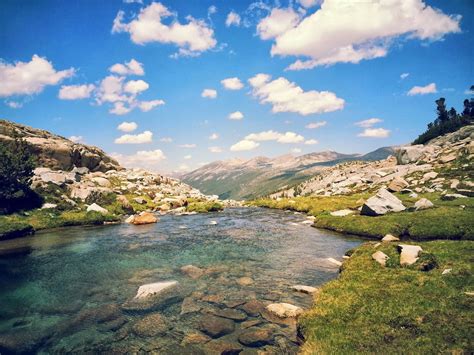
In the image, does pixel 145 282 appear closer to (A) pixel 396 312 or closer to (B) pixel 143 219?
(A) pixel 396 312

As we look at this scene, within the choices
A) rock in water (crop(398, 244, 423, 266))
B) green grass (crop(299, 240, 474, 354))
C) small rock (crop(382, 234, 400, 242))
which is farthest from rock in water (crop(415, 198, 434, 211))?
rock in water (crop(398, 244, 423, 266))

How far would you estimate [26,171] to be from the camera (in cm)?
4931

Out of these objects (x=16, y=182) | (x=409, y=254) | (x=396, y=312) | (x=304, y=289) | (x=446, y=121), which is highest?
(x=446, y=121)

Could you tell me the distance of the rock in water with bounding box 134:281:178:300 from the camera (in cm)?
1839

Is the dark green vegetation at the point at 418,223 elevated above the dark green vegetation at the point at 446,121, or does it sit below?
below

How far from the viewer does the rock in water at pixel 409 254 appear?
1833 cm

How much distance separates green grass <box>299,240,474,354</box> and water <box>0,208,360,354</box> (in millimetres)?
1673

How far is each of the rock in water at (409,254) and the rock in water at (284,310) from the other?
27.1 ft

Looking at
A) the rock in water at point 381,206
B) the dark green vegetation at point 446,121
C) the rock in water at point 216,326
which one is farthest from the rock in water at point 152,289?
the dark green vegetation at point 446,121

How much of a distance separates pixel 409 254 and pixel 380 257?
5.90 feet

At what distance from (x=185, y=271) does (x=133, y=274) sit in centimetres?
405

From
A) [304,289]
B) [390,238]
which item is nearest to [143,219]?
[304,289]

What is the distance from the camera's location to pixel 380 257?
20016 millimetres

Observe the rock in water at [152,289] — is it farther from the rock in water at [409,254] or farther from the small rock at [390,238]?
the small rock at [390,238]
